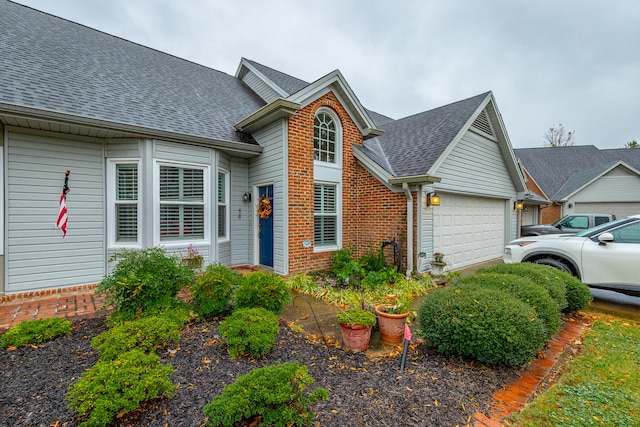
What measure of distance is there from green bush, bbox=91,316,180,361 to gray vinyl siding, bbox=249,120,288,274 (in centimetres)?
365

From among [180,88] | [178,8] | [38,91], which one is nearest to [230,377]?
[38,91]

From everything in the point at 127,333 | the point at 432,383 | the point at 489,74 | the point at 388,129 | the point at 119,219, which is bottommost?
the point at 432,383

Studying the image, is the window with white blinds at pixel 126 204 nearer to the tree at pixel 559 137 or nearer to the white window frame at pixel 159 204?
the white window frame at pixel 159 204

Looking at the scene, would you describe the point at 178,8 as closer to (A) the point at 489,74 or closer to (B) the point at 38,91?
(B) the point at 38,91

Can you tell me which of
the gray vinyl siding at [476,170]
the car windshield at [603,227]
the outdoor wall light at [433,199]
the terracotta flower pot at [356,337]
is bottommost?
the terracotta flower pot at [356,337]

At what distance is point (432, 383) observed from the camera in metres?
2.54

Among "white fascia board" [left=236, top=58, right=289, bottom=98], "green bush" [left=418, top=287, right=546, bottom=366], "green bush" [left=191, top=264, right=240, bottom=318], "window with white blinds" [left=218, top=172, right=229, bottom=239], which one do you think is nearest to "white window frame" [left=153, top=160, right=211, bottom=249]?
"window with white blinds" [left=218, top=172, right=229, bottom=239]

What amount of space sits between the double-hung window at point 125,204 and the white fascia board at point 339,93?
3901mm

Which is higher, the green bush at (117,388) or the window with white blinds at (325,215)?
the window with white blinds at (325,215)

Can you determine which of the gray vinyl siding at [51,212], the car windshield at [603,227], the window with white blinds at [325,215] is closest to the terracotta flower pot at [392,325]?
the window with white blinds at [325,215]

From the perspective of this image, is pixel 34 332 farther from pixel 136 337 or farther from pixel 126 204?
pixel 126 204

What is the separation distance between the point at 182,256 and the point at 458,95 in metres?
42.6

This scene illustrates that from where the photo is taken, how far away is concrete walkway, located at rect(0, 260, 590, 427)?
94.7 inches

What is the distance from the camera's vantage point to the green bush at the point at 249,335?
2908 millimetres
